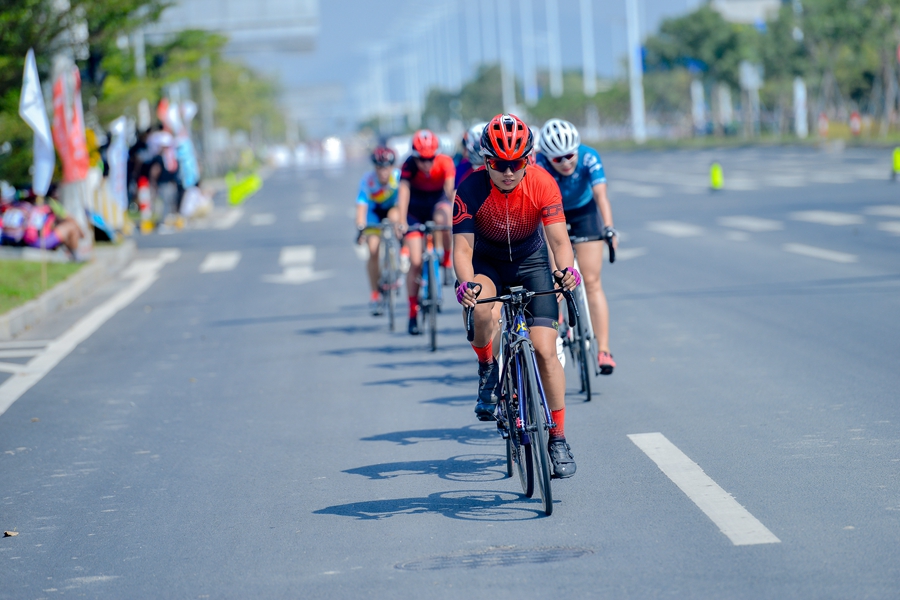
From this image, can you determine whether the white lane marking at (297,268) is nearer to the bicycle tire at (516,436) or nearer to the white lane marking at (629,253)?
the white lane marking at (629,253)

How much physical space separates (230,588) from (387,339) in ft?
24.2

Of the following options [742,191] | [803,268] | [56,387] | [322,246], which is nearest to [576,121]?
[742,191]

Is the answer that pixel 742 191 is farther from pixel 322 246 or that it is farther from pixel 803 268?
pixel 803 268

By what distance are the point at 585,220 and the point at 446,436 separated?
2.37 metres

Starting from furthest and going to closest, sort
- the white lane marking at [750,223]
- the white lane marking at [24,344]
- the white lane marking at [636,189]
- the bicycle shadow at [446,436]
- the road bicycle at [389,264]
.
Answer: the white lane marking at [636,189] < the white lane marking at [750,223] < the white lane marking at [24,344] < the road bicycle at [389,264] < the bicycle shadow at [446,436]

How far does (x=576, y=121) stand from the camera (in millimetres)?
103188

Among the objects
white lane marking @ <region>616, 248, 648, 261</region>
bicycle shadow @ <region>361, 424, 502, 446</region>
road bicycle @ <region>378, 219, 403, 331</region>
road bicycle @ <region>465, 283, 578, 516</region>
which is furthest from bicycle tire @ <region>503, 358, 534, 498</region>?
white lane marking @ <region>616, 248, 648, 261</region>

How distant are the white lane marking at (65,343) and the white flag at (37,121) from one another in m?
1.89

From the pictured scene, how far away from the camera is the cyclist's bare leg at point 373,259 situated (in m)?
13.0

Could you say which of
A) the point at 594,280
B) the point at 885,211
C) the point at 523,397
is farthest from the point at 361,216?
the point at 885,211

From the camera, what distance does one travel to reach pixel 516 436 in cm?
644

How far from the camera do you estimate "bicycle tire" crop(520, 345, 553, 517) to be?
605 cm

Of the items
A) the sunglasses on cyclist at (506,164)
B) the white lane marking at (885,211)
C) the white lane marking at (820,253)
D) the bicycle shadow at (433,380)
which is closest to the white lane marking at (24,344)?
the bicycle shadow at (433,380)

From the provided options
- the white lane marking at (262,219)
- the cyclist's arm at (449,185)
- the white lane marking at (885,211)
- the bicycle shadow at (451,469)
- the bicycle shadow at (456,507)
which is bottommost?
the white lane marking at (262,219)
